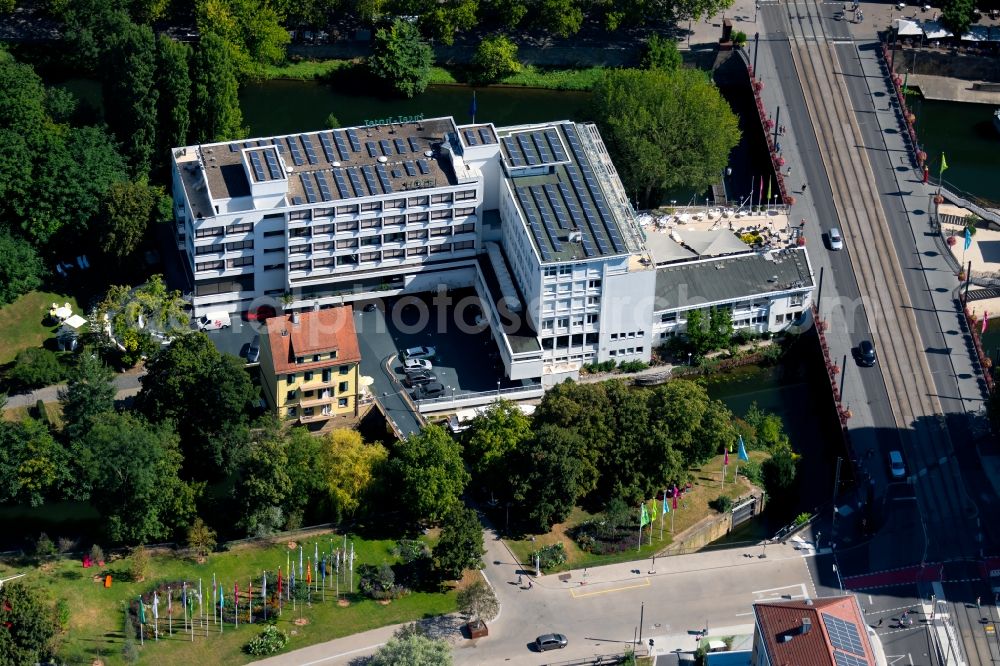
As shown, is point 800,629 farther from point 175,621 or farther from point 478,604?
point 175,621

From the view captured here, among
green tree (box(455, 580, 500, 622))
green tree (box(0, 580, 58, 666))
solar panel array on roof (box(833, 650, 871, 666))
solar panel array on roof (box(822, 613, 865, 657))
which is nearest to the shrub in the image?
green tree (box(455, 580, 500, 622))

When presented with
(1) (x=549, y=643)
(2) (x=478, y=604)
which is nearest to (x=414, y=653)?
(2) (x=478, y=604)

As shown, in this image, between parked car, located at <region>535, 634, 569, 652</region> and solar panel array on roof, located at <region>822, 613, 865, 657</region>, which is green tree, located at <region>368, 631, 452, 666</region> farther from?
solar panel array on roof, located at <region>822, 613, 865, 657</region>

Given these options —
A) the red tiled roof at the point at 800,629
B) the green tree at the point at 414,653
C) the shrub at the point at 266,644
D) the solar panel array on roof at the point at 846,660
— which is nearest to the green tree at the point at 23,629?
the shrub at the point at 266,644

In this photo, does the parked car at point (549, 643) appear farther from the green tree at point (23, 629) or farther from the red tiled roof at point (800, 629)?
the green tree at point (23, 629)

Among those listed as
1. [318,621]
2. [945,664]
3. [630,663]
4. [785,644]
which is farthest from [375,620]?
[945,664]

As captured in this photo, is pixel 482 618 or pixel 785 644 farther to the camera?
pixel 482 618

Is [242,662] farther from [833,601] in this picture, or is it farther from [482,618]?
[833,601]
